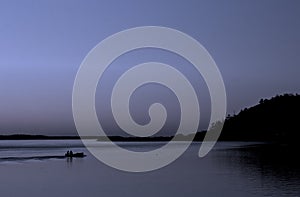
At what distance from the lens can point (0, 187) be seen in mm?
45844

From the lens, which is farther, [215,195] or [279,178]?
[279,178]

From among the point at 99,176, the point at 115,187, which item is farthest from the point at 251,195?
the point at 99,176

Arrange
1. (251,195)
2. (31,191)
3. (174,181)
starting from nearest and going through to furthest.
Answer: (251,195), (31,191), (174,181)

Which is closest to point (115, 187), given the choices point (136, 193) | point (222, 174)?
point (136, 193)

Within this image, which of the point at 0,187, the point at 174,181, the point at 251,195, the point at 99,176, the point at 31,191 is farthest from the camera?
the point at 99,176

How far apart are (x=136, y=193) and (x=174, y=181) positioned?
998 centimetres

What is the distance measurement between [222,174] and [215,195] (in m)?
19.2

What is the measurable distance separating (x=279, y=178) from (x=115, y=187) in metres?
18.1

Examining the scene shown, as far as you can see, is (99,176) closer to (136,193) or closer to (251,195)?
(136,193)

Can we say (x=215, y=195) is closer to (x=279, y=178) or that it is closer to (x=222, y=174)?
(x=279, y=178)

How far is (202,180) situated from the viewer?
2005 inches

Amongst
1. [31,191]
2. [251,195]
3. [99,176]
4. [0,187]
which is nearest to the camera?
[251,195]

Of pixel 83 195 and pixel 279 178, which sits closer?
pixel 83 195

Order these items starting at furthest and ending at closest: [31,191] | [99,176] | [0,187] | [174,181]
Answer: [99,176], [174,181], [0,187], [31,191]
